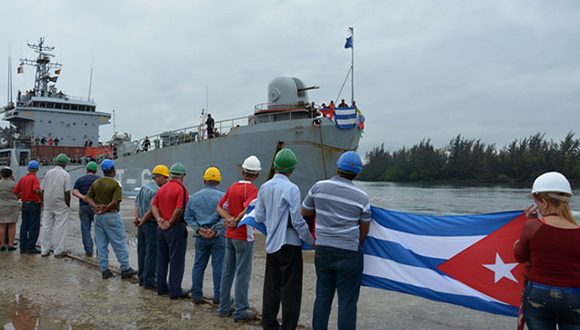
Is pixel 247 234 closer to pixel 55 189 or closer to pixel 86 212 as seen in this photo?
pixel 55 189

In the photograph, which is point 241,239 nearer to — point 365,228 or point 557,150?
point 365,228

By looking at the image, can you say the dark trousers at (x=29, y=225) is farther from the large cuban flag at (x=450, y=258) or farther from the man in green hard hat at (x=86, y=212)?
the large cuban flag at (x=450, y=258)

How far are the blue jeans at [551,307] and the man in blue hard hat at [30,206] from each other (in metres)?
7.65

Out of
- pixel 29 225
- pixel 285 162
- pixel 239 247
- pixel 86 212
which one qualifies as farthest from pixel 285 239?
pixel 29 225

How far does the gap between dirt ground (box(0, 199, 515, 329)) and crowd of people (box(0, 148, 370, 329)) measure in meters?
0.27

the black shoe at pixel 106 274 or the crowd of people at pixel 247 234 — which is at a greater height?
the crowd of people at pixel 247 234

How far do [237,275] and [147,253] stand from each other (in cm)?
172

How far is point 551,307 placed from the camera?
8.25ft

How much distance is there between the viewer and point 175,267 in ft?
16.7

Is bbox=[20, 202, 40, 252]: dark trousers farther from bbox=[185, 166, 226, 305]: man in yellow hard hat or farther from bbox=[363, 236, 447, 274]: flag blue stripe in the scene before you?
bbox=[363, 236, 447, 274]: flag blue stripe

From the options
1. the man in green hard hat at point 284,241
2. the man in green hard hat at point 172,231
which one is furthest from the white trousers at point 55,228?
the man in green hard hat at point 284,241

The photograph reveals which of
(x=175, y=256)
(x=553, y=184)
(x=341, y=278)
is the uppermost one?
(x=553, y=184)

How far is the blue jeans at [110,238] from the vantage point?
19.9ft

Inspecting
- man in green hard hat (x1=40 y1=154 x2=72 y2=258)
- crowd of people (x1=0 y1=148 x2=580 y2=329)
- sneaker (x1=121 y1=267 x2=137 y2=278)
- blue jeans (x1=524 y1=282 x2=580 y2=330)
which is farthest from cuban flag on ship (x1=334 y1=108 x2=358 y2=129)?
blue jeans (x1=524 y1=282 x2=580 y2=330)
